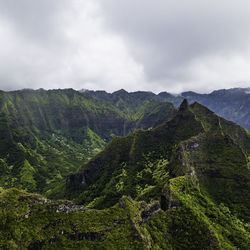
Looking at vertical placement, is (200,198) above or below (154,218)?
above

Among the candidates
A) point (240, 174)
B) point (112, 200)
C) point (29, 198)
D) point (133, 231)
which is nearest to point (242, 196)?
point (240, 174)

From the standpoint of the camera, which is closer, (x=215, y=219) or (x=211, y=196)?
(x=215, y=219)

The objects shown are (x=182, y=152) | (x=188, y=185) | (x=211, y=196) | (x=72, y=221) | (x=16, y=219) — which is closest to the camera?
(x=16, y=219)

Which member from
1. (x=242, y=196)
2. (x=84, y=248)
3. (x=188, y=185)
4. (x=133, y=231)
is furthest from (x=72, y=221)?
(x=242, y=196)

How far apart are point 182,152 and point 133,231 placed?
89.4 meters

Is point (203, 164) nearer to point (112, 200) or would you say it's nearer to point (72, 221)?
point (112, 200)

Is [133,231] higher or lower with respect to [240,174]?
lower

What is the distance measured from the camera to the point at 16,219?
78.9 m

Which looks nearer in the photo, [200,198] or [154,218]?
[154,218]

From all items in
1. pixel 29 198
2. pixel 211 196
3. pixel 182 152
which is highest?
pixel 182 152

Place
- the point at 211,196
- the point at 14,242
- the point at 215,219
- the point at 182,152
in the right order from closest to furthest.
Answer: the point at 14,242 < the point at 215,219 < the point at 211,196 < the point at 182,152

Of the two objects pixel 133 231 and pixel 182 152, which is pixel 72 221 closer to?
pixel 133 231

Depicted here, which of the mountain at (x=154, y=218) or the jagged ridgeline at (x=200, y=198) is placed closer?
the mountain at (x=154, y=218)

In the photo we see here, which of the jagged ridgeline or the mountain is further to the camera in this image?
the jagged ridgeline
